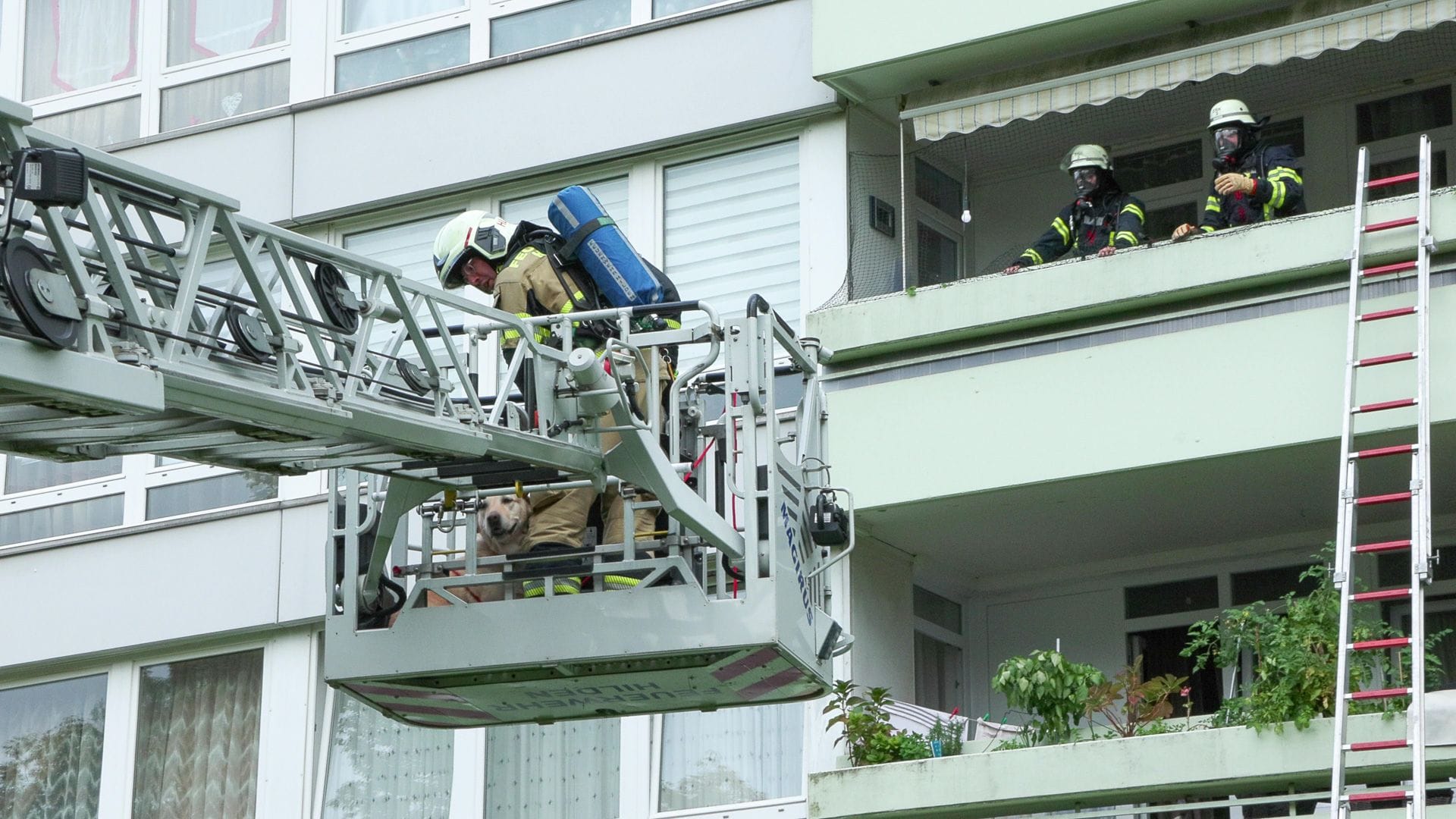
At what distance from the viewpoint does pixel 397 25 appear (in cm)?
1978

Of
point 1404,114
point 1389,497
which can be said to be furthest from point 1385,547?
point 1404,114

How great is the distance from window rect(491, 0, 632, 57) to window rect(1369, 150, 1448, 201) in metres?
5.54

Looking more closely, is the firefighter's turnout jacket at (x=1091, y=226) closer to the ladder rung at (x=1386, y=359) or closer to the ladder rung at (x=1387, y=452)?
the ladder rung at (x=1386, y=359)

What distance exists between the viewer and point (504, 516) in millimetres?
12812

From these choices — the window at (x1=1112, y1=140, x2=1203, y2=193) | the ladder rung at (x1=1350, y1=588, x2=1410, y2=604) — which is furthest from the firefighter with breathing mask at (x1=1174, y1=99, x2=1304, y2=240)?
the ladder rung at (x1=1350, y1=588, x2=1410, y2=604)

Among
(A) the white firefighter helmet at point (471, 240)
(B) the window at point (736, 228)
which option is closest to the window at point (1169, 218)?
(B) the window at point (736, 228)

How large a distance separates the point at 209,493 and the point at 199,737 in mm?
1859

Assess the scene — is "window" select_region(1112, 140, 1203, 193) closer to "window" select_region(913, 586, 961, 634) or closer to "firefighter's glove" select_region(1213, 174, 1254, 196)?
"firefighter's glove" select_region(1213, 174, 1254, 196)

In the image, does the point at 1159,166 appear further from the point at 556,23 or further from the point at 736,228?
the point at 556,23

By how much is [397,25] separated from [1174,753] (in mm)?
8546

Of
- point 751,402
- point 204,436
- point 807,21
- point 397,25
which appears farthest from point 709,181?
point 204,436

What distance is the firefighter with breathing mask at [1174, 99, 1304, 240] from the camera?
1603cm

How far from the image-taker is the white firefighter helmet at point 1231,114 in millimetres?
16203

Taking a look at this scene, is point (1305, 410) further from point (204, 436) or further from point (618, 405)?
point (204, 436)
